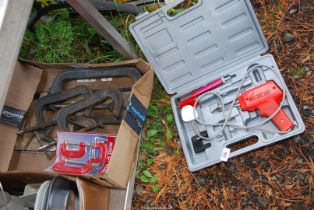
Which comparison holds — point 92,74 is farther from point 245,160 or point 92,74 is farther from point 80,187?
point 245,160

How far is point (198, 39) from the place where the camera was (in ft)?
5.29

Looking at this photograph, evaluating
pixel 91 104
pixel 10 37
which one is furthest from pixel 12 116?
pixel 10 37

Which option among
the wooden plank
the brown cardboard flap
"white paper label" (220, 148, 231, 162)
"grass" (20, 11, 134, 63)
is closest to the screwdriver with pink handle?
"white paper label" (220, 148, 231, 162)

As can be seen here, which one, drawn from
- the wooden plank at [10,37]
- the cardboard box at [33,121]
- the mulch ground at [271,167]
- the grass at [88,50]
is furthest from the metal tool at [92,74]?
the wooden plank at [10,37]

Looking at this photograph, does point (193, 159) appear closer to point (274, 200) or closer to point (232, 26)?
point (274, 200)

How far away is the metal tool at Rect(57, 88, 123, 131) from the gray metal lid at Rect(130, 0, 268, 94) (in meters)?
0.20

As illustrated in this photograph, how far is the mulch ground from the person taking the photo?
1504 millimetres

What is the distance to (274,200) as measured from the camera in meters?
1.50

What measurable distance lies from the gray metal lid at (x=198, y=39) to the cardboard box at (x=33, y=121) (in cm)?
11

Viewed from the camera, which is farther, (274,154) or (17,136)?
(17,136)

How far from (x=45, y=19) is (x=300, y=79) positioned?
1.16 m

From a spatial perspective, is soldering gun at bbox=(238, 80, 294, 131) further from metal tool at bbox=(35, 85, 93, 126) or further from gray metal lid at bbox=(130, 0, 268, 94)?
metal tool at bbox=(35, 85, 93, 126)

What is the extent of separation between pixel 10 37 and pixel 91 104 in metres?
0.58

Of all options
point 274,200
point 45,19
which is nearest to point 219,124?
point 274,200
